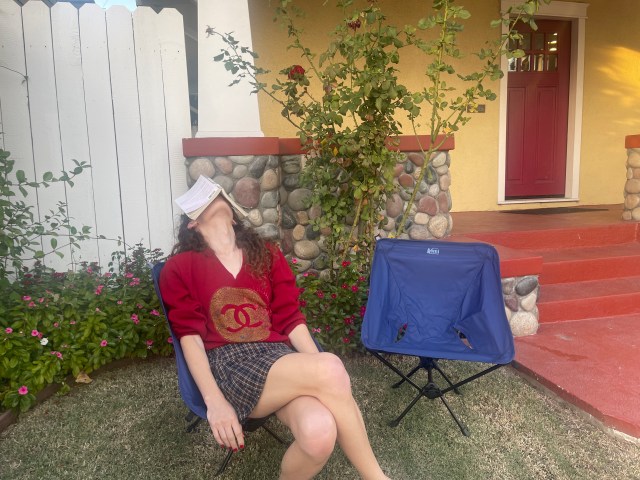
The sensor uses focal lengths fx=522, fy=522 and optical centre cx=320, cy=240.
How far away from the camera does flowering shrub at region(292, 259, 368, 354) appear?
3059 mm

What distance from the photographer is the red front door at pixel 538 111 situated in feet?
A: 19.6

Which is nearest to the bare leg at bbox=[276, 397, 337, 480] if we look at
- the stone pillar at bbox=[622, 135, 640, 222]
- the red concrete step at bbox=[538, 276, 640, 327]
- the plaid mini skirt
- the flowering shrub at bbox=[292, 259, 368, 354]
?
the plaid mini skirt

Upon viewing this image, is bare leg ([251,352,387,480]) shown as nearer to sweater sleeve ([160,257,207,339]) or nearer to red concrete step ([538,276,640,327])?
sweater sleeve ([160,257,207,339])

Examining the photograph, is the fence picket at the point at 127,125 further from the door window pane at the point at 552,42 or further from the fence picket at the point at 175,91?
the door window pane at the point at 552,42

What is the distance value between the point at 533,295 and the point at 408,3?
3.50m

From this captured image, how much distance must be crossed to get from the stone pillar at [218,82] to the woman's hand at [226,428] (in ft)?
6.40

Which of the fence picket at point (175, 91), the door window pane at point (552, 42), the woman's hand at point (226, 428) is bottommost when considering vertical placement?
the woman's hand at point (226, 428)

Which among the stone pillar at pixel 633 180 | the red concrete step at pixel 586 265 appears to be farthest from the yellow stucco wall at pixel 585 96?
the red concrete step at pixel 586 265

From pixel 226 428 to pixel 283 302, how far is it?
570mm

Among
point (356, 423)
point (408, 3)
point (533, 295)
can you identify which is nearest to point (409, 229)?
point (533, 295)

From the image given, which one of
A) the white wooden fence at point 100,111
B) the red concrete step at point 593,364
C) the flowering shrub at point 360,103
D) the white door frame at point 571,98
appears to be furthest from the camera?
the white door frame at point 571,98

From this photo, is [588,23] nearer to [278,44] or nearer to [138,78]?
[278,44]

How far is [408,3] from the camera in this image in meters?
5.45

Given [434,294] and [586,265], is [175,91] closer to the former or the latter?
[434,294]
